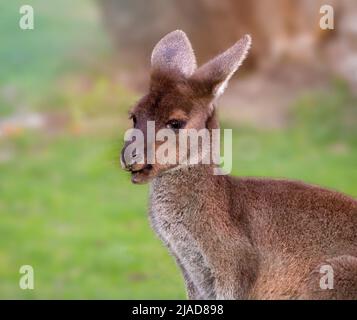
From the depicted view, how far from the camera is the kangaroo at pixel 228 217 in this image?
3904mm

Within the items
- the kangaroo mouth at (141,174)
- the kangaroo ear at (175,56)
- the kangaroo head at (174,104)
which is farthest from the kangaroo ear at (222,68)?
the kangaroo mouth at (141,174)

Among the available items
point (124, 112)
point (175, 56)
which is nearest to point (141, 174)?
point (175, 56)

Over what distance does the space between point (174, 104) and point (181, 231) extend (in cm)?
47

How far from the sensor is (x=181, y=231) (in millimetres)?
4047

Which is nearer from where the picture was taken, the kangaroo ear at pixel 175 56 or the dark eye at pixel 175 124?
the dark eye at pixel 175 124

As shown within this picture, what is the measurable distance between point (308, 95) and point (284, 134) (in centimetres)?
53

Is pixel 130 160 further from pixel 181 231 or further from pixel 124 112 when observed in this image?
pixel 124 112

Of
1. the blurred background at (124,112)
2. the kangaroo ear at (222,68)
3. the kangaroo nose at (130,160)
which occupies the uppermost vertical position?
the blurred background at (124,112)

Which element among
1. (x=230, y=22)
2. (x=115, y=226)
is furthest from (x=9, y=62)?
(x=115, y=226)

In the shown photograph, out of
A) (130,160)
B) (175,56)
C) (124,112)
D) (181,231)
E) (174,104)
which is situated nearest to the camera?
(130,160)

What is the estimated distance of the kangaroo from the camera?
390cm

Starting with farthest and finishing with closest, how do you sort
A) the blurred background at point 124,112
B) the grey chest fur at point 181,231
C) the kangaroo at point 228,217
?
the blurred background at point 124,112 < the grey chest fur at point 181,231 < the kangaroo at point 228,217

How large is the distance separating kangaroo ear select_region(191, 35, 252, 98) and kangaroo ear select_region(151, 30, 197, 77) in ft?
0.42

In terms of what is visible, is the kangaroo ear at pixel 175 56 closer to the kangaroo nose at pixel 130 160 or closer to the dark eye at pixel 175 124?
the dark eye at pixel 175 124
